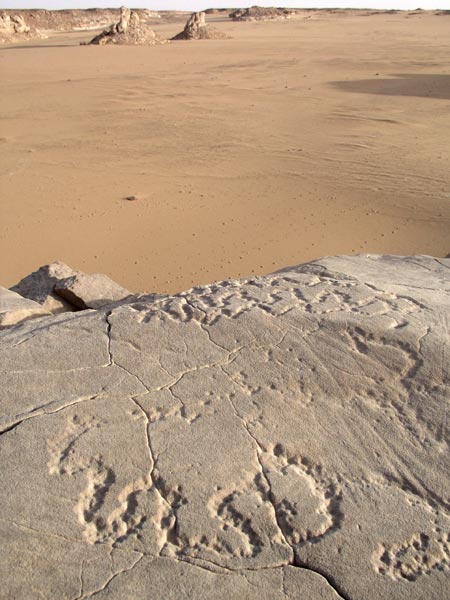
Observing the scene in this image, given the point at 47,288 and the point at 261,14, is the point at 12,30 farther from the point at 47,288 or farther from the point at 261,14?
the point at 47,288

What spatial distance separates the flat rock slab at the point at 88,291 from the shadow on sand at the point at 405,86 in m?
9.01

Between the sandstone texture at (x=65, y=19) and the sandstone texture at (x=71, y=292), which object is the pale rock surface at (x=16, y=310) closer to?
the sandstone texture at (x=71, y=292)

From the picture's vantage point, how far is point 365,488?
1.73m

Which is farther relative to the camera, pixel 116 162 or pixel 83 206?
pixel 116 162

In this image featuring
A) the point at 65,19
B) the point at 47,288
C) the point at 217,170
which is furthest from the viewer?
the point at 65,19

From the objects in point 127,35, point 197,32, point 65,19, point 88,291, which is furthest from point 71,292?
point 65,19

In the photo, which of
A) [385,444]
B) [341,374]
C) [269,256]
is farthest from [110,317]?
[269,256]

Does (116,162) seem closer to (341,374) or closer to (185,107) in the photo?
(185,107)

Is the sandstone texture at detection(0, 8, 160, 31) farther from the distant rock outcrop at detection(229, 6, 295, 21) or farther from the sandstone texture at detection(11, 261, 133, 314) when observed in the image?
the sandstone texture at detection(11, 261, 133, 314)

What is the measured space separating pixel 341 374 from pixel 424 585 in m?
0.78

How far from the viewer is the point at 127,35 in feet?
65.0

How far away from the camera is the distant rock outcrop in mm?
36938

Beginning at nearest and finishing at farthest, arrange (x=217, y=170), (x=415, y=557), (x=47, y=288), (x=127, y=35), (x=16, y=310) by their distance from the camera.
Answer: (x=415, y=557), (x=16, y=310), (x=47, y=288), (x=217, y=170), (x=127, y=35)

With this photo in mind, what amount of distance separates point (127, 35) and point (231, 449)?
20.8 meters
